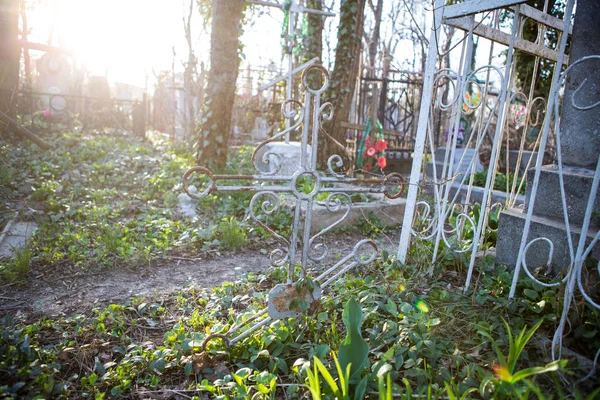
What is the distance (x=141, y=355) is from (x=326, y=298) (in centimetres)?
103

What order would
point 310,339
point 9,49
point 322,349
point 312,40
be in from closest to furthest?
1. point 322,349
2. point 310,339
3. point 9,49
4. point 312,40

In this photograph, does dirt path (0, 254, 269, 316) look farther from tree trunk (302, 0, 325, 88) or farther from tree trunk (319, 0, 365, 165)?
tree trunk (302, 0, 325, 88)

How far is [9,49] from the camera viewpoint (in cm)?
745

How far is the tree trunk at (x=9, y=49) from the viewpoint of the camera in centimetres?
687

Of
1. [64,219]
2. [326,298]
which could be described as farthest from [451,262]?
[64,219]

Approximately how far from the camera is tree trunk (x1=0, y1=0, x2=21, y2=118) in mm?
6871

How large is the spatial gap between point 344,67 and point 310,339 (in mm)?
5715

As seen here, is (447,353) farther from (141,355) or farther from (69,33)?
(69,33)

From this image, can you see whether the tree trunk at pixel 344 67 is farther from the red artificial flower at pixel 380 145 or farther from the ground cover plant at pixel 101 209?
the ground cover plant at pixel 101 209

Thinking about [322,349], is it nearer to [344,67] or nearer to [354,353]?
[354,353]

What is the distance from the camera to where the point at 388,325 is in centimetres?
201

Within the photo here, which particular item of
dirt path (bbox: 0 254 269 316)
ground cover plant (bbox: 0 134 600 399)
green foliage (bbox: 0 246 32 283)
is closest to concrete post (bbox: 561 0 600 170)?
ground cover plant (bbox: 0 134 600 399)

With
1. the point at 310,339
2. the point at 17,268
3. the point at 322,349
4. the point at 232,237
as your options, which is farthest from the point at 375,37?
the point at 322,349

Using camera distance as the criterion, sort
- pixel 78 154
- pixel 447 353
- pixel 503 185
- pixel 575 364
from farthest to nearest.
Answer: pixel 78 154 < pixel 503 185 < pixel 447 353 < pixel 575 364
